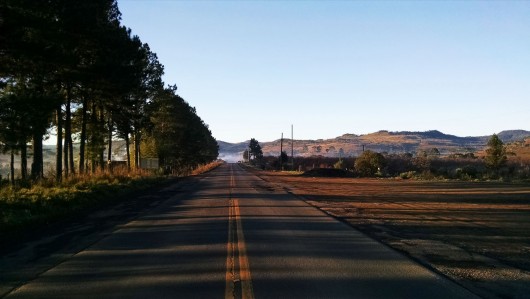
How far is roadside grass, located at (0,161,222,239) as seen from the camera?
1488 cm

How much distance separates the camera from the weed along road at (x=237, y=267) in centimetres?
731

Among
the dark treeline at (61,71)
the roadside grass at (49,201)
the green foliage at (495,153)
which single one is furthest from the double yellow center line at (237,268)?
the green foliage at (495,153)

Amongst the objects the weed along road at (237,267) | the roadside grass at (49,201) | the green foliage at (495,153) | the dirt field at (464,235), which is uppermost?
the green foliage at (495,153)

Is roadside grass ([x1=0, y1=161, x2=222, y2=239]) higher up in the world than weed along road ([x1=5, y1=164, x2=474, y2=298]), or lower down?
higher up

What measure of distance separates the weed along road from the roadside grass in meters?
2.87

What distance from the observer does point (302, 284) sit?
770cm

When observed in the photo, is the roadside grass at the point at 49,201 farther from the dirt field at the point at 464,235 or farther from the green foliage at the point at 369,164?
the green foliage at the point at 369,164

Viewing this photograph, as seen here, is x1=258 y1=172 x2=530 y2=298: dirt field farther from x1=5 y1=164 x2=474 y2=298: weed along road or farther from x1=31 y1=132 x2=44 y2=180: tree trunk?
x1=31 y1=132 x2=44 y2=180: tree trunk

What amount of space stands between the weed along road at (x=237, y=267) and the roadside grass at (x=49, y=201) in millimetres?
2868

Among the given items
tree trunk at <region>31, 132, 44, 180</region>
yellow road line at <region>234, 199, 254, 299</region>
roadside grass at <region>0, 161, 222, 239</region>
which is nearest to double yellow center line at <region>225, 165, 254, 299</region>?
yellow road line at <region>234, 199, 254, 299</region>

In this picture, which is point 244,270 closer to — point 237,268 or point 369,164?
point 237,268

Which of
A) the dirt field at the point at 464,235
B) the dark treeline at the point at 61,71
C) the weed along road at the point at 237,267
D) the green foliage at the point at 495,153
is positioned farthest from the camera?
the green foliage at the point at 495,153

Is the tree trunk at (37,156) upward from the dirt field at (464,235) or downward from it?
upward

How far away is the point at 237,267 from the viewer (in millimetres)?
8914
